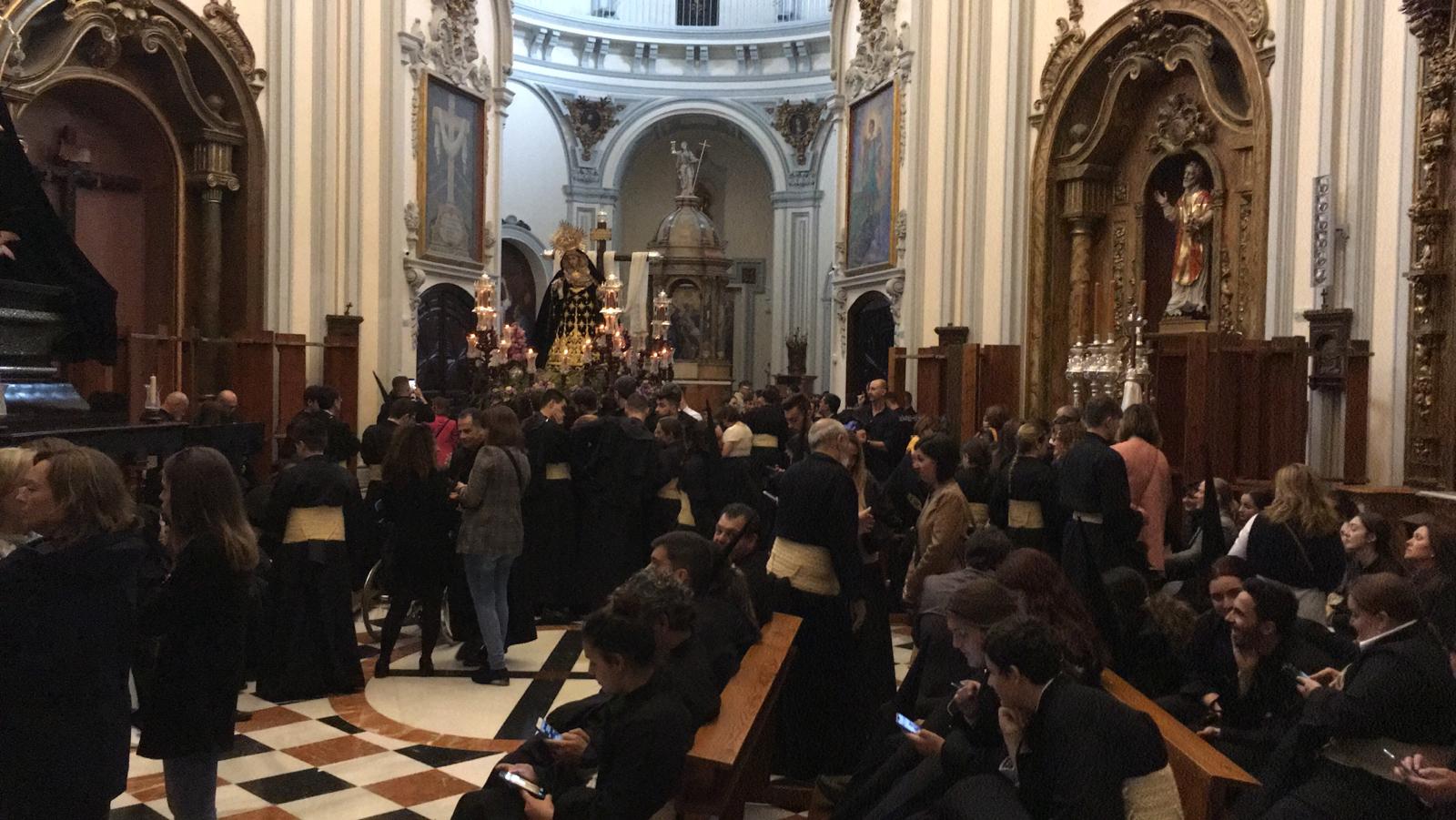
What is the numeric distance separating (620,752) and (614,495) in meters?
5.47

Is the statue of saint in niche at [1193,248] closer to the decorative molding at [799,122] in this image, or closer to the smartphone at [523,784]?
the smartphone at [523,784]

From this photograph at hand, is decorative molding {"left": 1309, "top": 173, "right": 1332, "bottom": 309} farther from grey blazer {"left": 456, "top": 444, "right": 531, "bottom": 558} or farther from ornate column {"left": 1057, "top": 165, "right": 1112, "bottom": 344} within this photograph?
grey blazer {"left": 456, "top": 444, "right": 531, "bottom": 558}

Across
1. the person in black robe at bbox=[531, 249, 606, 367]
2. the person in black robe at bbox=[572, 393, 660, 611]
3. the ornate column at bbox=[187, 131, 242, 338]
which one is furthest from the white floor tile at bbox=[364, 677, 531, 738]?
the person in black robe at bbox=[531, 249, 606, 367]

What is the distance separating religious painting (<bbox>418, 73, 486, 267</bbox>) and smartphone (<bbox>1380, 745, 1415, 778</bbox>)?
1375cm

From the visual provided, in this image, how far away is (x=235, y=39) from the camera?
1280cm

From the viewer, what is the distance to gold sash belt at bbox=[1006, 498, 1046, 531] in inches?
284

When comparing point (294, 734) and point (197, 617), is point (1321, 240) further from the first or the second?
point (197, 617)

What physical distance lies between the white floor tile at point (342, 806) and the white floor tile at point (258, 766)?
0.41 metres

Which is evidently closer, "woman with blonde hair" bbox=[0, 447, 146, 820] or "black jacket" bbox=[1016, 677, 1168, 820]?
"black jacket" bbox=[1016, 677, 1168, 820]

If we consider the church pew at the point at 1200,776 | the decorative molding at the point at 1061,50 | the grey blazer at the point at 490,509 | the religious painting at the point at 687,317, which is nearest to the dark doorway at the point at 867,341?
the decorative molding at the point at 1061,50

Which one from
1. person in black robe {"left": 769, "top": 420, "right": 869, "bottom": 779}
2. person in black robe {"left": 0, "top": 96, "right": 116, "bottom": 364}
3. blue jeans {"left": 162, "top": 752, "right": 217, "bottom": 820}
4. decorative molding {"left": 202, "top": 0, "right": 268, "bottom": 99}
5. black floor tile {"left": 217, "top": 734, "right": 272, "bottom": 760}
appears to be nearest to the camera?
blue jeans {"left": 162, "top": 752, "right": 217, "bottom": 820}

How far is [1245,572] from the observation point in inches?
215

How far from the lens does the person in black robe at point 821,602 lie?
5465 mm

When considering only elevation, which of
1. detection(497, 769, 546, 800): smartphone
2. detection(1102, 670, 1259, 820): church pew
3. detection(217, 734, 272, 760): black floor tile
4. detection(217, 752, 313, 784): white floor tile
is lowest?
detection(217, 752, 313, 784): white floor tile
